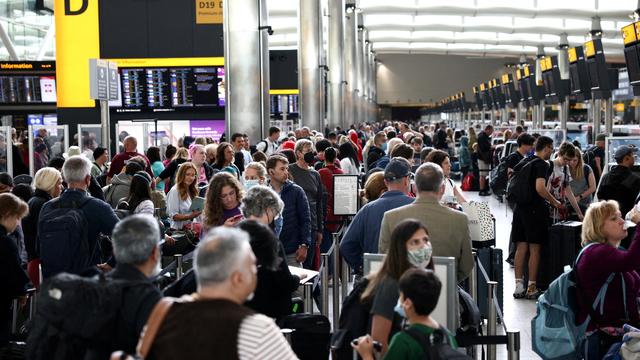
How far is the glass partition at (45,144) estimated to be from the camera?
14610 mm

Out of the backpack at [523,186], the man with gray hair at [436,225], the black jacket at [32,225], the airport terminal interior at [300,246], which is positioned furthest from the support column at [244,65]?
the man with gray hair at [436,225]

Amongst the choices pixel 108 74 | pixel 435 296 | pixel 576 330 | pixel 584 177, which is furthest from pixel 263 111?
pixel 435 296

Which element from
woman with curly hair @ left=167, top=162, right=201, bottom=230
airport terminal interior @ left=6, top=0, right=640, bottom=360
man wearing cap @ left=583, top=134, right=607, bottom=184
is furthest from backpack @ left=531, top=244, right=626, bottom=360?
man wearing cap @ left=583, top=134, right=607, bottom=184

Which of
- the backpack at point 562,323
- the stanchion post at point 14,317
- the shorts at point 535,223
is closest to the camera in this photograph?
the backpack at point 562,323

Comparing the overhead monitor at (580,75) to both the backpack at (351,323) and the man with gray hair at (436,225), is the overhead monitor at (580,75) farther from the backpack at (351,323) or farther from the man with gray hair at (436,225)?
the backpack at (351,323)

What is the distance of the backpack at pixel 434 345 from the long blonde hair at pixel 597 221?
253 cm

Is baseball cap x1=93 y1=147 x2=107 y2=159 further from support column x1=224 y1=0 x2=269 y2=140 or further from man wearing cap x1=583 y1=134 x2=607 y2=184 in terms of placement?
man wearing cap x1=583 y1=134 x2=607 y2=184

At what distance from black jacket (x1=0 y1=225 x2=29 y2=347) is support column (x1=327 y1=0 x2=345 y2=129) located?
30.8 m

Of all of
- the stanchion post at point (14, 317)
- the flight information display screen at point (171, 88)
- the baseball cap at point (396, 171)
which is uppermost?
the flight information display screen at point (171, 88)

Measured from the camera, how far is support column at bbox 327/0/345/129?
38250 mm

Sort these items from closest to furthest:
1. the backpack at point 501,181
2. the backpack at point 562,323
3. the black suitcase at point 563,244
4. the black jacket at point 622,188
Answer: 1. the backpack at point 562,323
2. the black suitcase at point 563,244
3. the black jacket at point 622,188
4. the backpack at point 501,181

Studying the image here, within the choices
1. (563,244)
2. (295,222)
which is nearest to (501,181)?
(563,244)

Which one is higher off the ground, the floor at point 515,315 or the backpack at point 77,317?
the backpack at point 77,317

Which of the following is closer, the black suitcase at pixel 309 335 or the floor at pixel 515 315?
the black suitcase at pixel 309 335
